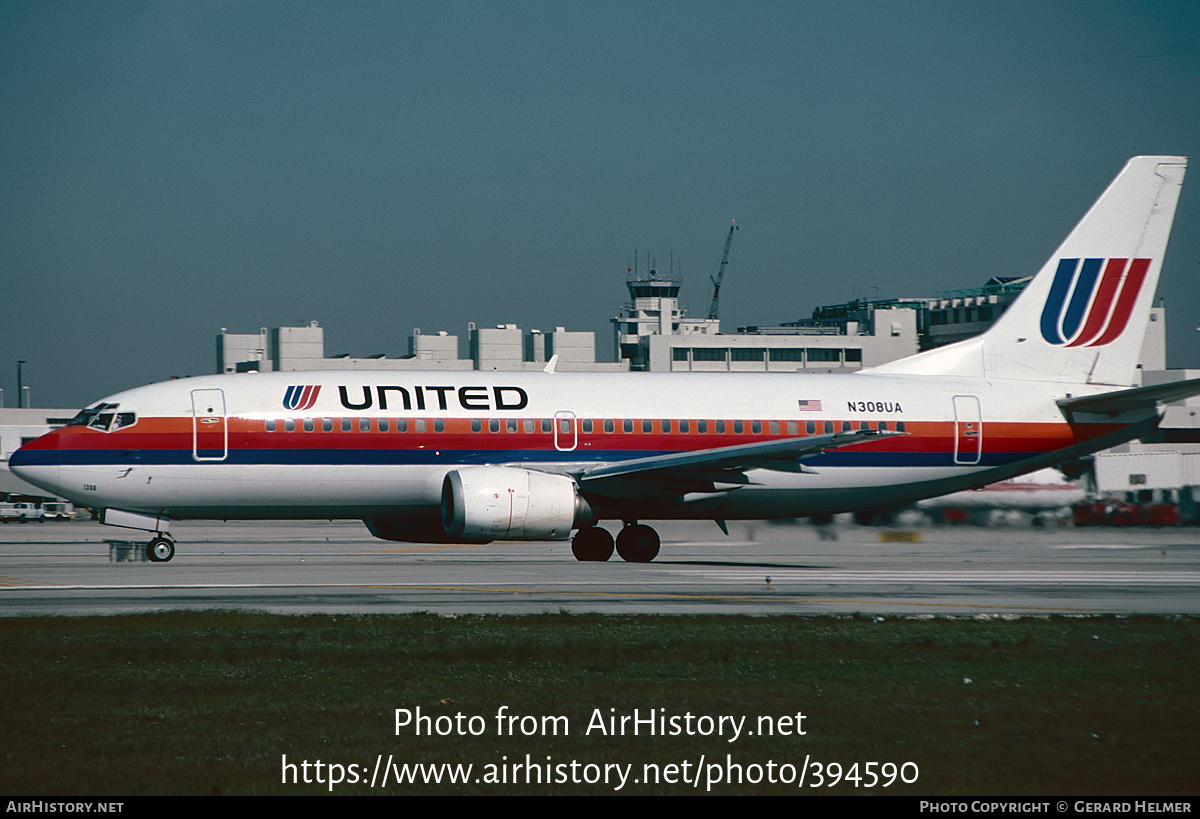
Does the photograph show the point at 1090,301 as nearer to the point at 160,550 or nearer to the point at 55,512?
the point at 160,550

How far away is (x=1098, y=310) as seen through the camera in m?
34.4

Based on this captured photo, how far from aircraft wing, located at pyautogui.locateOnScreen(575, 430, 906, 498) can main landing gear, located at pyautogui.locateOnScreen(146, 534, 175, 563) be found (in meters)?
9.60

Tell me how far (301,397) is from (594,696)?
18.2 metres

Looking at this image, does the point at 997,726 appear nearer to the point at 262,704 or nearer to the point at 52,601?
the point at 262,704

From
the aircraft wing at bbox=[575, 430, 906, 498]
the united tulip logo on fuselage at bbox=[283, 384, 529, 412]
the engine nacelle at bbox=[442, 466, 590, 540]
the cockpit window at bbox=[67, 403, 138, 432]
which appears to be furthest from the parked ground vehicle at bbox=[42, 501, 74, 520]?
the aircraft wing at bbox=[575, 430, 906, 498]

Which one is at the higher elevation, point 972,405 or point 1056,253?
point 1056,253

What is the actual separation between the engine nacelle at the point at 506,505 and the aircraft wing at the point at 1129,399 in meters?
13.9

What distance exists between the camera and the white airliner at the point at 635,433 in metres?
28.2

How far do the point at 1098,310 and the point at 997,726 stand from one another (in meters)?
25.8

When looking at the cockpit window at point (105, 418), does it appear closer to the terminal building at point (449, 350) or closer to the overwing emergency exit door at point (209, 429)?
the overwing emergency exit door at point (209, 429)

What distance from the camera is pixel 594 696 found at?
12672 millimetres

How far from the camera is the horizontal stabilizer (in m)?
29.8

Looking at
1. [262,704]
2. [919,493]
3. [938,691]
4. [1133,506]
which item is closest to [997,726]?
[938,691]
